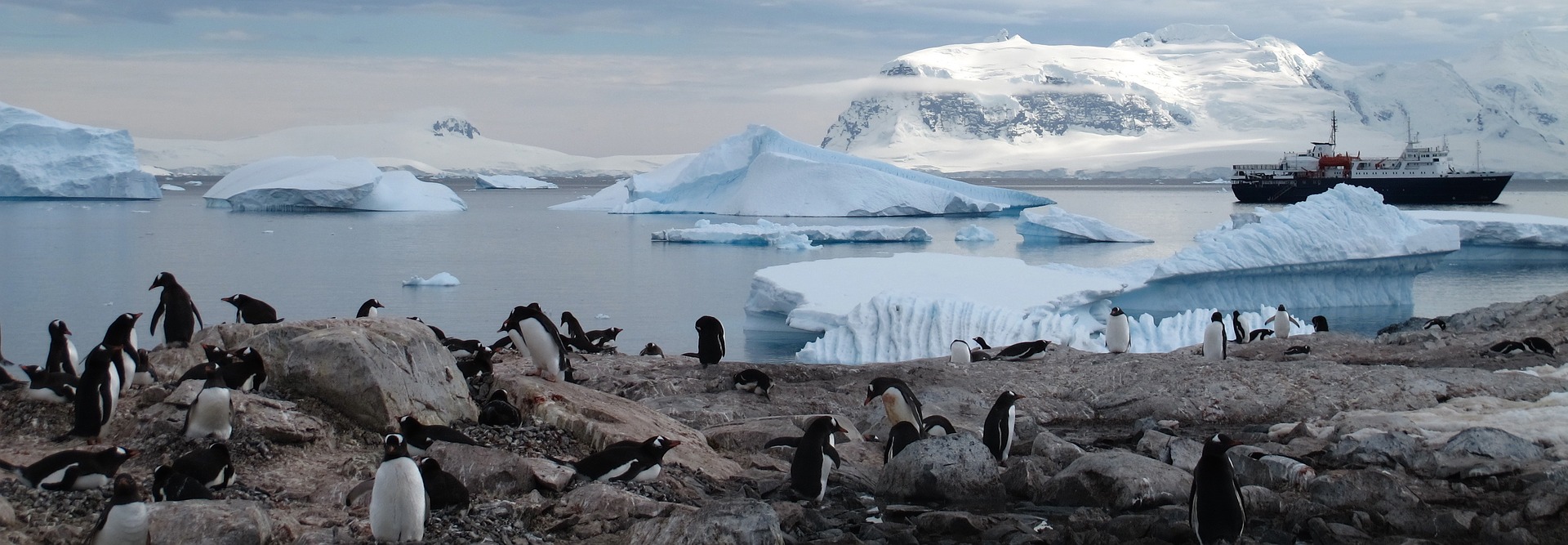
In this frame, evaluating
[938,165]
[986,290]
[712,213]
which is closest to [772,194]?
[712,213]

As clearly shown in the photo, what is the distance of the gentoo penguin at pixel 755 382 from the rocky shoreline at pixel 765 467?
310mm

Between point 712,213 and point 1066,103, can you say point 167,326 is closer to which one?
point 712,213

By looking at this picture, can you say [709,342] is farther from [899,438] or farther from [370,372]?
[370,372]

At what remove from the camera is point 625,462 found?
4.43m

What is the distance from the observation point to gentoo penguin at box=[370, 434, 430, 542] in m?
3.51

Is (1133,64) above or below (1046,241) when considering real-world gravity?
above

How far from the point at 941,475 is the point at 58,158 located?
45997 millimetres

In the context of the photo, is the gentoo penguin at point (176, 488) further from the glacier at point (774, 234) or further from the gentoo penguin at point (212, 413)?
the glacier at point (774, 234)

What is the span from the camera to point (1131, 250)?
26984 mm

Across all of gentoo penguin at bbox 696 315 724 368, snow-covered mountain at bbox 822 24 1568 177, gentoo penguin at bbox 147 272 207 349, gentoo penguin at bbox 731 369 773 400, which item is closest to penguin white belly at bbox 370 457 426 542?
gentoo penguin at bbox 147 272 207 349

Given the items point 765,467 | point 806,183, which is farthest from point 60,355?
point 806,183

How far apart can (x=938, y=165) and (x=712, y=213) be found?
4017 inches

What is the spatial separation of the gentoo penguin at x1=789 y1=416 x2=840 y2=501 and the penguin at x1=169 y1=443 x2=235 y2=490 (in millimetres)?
2059

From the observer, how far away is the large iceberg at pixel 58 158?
40406mm
